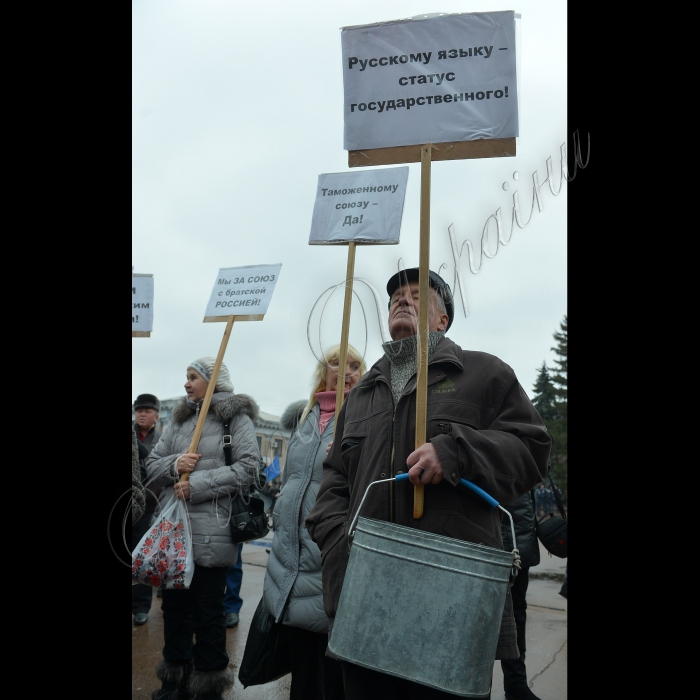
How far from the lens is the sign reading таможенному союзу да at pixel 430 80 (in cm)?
238

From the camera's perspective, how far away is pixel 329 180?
404 centimetres

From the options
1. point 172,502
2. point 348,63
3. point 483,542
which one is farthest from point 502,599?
point 172,502

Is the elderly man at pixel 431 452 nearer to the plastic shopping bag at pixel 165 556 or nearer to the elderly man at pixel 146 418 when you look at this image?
the plastic shopping bag at pixel 165 556

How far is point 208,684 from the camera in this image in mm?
3693

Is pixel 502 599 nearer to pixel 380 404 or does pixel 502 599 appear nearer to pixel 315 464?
pixel 380 404

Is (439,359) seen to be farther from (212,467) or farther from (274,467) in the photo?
(274,467)

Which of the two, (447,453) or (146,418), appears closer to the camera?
(447,453)

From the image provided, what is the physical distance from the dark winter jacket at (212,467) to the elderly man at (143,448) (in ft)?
3.78

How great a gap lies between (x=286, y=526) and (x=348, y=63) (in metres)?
1.99

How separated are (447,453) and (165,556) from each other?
231cm

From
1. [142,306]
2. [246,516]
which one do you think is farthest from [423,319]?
[142,306]

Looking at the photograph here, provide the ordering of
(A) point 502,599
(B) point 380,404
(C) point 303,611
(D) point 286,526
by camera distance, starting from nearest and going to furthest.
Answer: (A) point 502,599 < (B) point 380,404 < (C) point 303,611 < (D) point 286,526
